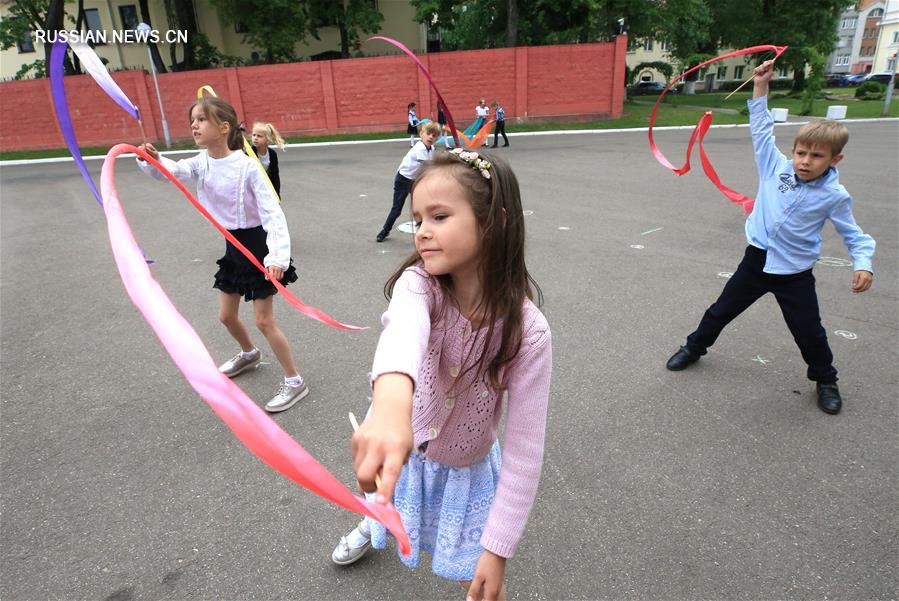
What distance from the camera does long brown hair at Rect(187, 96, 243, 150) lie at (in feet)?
9.89

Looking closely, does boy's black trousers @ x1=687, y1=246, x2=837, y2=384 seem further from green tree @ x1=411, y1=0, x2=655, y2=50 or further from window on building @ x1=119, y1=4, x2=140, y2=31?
window on building @ x1=119, y1=4, x2=140, y2=31

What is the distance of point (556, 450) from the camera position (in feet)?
9.86

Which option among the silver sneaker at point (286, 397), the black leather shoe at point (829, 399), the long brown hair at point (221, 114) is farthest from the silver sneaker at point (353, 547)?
the black leather shoe at point (829, 399)

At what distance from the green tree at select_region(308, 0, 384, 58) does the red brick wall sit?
731 cm

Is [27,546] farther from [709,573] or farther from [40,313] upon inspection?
[40,313]

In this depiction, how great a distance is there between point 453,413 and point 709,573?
146 cm

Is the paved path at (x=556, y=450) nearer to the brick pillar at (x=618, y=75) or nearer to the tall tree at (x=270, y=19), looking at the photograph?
the brick pillar at (x=618, y=75)

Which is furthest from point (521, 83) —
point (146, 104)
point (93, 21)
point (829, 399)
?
point (93, 21)

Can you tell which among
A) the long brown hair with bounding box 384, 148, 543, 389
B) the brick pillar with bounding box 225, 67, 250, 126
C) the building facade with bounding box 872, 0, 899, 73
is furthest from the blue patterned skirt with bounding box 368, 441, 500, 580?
the building facade with bounding box 872, 0, 899, 73

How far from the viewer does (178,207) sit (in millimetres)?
9773

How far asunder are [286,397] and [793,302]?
10.3ft

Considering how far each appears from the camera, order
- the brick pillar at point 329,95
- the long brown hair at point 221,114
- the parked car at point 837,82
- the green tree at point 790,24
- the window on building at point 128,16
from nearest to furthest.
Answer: the long brown hair at point 221,114 < the brick pillar at point 329,95 < the window on building at point 128,16 < the green tree at point 790,24 < the parked car at point 837,82

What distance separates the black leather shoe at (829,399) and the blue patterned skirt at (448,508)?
259 centimetres

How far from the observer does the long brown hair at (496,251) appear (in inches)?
52.6
